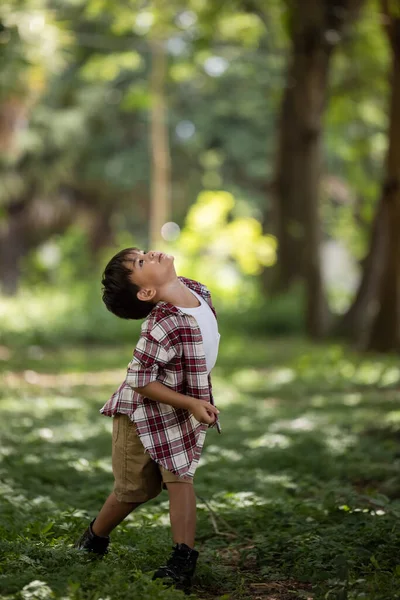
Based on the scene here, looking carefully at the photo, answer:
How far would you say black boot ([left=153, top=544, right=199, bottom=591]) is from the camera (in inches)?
165

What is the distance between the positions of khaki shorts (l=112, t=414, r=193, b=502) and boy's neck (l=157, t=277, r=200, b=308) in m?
0.55

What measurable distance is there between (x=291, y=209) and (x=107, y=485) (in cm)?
1718

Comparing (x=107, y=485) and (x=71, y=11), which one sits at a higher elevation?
(x=71, y=11)

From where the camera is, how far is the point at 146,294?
443 cm

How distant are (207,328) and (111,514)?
938mm

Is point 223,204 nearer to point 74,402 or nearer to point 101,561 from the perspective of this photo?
point 74,402

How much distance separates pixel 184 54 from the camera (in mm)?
33375

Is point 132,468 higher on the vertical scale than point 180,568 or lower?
higher

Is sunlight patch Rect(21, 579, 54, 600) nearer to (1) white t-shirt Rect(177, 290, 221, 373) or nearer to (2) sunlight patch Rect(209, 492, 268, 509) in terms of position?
(1) white t-shirt Rect(177, 290, 221, 373)

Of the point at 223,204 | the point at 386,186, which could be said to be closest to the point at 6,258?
the point at 223,204

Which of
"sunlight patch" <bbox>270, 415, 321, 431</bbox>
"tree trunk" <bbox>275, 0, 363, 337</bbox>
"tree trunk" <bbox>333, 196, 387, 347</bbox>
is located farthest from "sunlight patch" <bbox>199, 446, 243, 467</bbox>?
"tree trunk" <bbox>275, 0, 363, 337</bbox>

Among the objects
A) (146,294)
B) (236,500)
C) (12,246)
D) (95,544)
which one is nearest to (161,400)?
(146,294)

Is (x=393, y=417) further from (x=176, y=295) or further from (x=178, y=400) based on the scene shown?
(x=178, y=400)

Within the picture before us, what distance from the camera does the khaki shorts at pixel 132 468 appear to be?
440 cm
